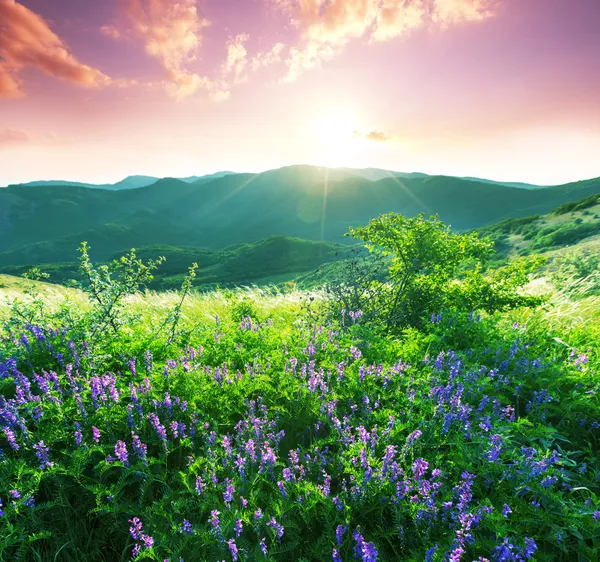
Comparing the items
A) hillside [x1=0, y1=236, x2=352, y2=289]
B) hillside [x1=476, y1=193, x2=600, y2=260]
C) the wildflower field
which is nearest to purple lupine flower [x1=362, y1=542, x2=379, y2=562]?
the wildflower field

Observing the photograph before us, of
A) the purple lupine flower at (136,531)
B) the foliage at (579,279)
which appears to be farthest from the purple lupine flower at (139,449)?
the foliage at (579,279)

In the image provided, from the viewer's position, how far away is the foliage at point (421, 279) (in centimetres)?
638

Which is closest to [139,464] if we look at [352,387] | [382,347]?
[352,387]

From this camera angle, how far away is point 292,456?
2.64 metres

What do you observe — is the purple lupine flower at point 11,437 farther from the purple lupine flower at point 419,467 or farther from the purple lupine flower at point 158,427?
the purple lupine flower at point 419,467

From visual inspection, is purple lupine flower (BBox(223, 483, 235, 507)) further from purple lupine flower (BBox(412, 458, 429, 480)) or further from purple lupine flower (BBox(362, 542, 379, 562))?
purple lupine flower (BBox(412, 458, 429, 480))

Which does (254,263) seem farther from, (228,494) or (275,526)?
(275,526)

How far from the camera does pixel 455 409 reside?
3.09 metres

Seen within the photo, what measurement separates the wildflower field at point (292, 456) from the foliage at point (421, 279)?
1957 millimetres

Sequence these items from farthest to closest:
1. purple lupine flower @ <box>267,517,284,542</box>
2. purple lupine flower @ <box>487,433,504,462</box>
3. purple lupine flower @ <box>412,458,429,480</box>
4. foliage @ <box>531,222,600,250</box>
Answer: foliage @ <box>531,222,600,250</box> → purple lupine flower @ <box>487,433,504,462</box> → purple lupine flower @ <box>412,458,429,480</box> → purple lupine flower @ <box>267,517,284,542</box>

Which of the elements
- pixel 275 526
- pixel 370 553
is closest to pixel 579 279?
pixel 370 553

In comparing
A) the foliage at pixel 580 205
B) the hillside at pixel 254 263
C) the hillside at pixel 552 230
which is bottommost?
the hillside at pixel 254 263

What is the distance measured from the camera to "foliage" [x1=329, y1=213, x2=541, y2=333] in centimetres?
638

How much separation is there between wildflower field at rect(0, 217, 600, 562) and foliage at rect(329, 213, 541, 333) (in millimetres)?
1957
